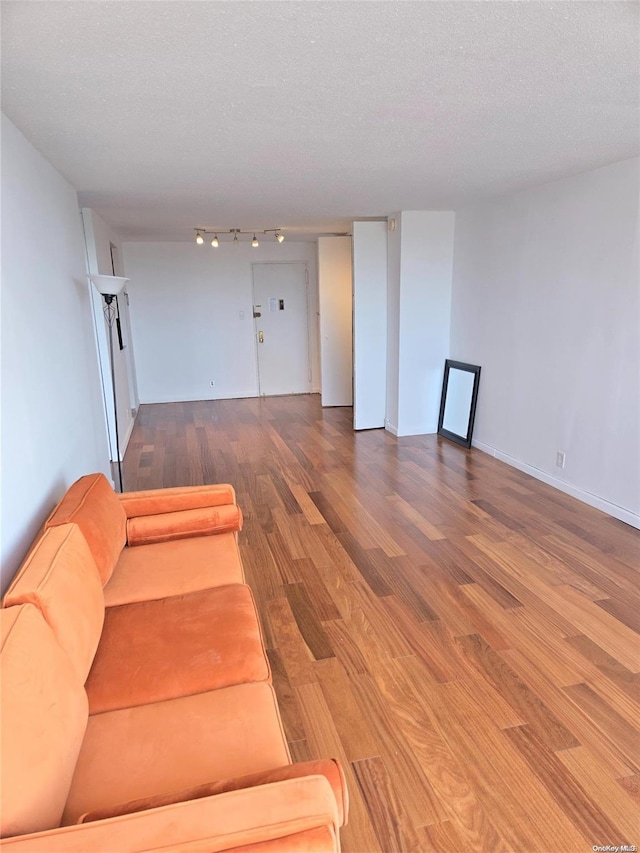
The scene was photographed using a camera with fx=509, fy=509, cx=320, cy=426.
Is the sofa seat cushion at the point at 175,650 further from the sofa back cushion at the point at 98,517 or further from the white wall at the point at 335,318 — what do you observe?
the white wall at the point at 335,318

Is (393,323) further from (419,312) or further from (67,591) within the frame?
(67,591)

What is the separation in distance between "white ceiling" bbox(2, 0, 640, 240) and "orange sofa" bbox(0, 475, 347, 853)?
155 cm

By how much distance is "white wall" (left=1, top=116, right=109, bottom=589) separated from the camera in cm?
189

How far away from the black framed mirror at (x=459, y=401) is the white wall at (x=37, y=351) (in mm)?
3496

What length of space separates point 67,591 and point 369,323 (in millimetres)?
4644

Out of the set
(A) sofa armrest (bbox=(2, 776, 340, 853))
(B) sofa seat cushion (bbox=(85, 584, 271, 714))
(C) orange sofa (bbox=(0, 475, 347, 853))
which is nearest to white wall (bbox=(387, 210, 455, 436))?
(C) orange sofa (bbox=(0, 475, 347, 853))

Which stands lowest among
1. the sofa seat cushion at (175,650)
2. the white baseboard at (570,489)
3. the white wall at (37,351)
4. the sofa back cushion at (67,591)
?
the white baseboard at (570,489)

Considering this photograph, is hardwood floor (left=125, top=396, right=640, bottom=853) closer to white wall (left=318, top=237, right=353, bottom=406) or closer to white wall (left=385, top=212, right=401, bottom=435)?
white wall (left=385, top=212, right=401, bottom=435)

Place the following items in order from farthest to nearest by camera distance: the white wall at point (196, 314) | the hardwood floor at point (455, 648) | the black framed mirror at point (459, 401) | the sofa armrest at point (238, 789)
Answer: the white wall at point (196, 314), the black framed mirror at point (459, 401), the hardwood floor at point (455, 648), the sofa armrest at point (238, 789)

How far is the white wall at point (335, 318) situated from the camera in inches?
257

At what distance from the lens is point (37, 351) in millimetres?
2293

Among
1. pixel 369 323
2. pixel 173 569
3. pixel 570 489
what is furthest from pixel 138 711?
pixel 369 323

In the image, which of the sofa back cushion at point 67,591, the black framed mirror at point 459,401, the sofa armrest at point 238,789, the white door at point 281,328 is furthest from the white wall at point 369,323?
the sofa armrest at point 238,789

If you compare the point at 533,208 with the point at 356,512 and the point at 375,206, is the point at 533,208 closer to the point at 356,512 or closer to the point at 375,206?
the point at 375,206
